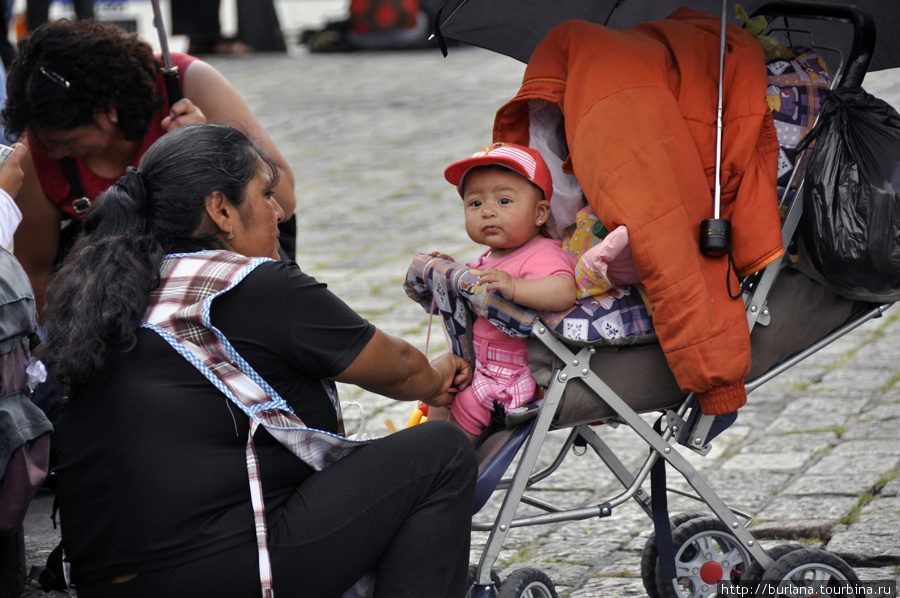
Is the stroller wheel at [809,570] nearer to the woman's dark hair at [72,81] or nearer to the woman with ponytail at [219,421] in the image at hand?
the woman with ponytail at [219,421]

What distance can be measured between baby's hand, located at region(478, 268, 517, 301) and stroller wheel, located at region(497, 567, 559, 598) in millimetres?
709

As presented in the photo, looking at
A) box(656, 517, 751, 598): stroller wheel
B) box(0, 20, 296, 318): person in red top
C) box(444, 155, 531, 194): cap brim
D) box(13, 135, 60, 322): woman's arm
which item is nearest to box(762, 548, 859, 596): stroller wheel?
box(656, 517, 751, 598): stroller wheel

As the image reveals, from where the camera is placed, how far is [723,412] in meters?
2.87

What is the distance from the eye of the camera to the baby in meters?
2.99

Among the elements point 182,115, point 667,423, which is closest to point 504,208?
point 667,423

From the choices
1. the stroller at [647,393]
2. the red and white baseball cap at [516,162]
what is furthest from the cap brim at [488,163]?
the stroller at [647,393]

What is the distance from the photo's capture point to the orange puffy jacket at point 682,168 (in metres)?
2.76

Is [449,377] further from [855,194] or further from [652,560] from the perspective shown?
[855,194]

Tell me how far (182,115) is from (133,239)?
5.01 feet

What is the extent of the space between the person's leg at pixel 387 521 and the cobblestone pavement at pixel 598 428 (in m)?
0.86

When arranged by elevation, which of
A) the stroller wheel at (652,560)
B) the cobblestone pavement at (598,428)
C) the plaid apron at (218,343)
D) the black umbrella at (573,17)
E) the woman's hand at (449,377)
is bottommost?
the cobblestone pavement at (598,428)

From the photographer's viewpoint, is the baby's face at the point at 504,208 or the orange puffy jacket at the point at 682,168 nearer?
the orange puffy jacket at the point at 682,168

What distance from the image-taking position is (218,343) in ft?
8.36

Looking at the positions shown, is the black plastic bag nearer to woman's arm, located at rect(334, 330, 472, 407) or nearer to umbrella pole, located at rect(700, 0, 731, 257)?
umbrella pole, located at rect(700, 0, 731, 257)
